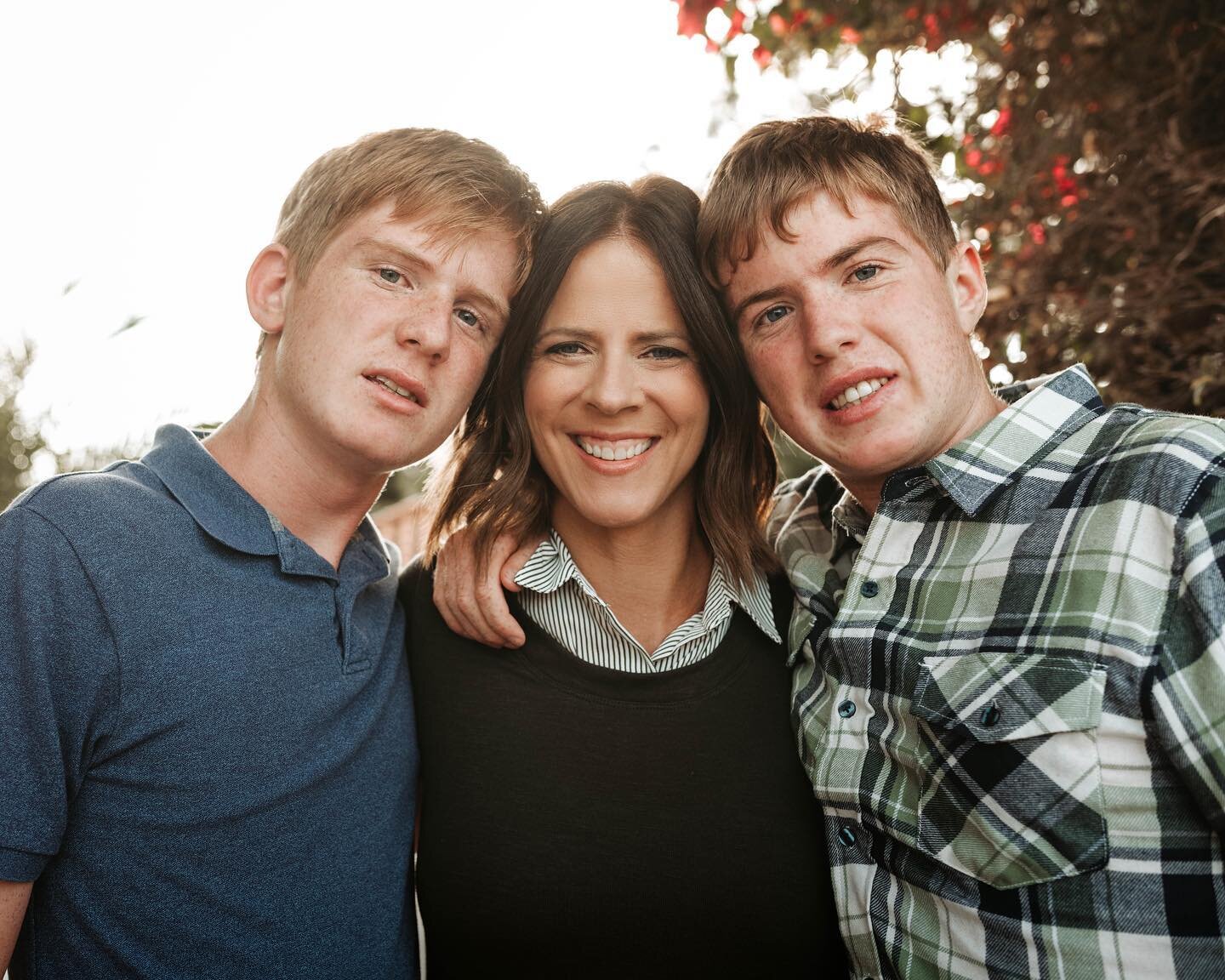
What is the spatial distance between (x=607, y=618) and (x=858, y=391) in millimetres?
737

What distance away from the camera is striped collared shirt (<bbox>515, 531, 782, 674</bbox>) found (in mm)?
2027

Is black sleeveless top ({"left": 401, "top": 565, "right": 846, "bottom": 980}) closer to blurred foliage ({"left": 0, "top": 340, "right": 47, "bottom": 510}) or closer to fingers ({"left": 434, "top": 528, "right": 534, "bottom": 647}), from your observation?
fingers ({"left": 434, "top": 528, "right": 534, "bottom": 647})

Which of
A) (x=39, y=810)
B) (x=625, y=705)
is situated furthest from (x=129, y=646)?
(x=625, y=705)

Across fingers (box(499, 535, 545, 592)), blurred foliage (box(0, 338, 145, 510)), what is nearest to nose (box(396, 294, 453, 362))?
fingers (box(499, 535, 545, 592))

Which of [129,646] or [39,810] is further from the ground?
[129,646]

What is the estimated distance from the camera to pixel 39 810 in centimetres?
140

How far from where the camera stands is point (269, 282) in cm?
203

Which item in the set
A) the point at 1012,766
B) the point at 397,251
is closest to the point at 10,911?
the point at 397,251

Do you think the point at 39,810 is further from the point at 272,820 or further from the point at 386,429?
the point at 386,429

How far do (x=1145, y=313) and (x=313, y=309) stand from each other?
5.57 feet

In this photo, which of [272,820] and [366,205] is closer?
[272,820]

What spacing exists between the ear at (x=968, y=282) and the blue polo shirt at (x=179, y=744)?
4.67 ft

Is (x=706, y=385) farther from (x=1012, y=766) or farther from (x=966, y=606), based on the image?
(x=1012, y=766)

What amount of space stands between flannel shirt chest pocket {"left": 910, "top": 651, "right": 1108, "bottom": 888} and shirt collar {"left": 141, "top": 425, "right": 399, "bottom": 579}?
115 cm
